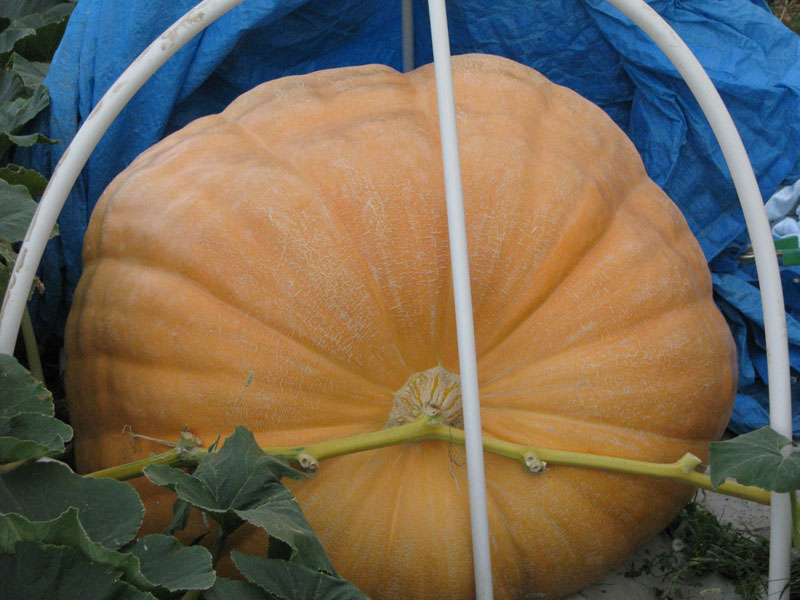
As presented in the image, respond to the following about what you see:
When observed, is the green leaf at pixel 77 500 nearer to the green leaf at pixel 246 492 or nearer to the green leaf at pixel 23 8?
the green leaf at pixel 246 492

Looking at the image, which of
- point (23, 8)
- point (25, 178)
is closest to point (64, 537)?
point (25, 178)

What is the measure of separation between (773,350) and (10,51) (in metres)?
1.80

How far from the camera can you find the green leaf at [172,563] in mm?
821

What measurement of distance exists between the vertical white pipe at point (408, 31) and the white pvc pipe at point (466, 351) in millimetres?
987

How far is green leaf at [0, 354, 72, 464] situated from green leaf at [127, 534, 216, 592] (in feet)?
0.46

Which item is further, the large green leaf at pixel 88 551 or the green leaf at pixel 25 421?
the green leaf at pixel 25 421

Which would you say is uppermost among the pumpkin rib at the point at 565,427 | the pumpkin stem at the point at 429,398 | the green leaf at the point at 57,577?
the green leaf at the point at 57,577

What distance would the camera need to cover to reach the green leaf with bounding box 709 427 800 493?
103 cm

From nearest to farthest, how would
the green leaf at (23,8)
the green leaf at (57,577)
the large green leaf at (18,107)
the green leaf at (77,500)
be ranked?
the green leaf at (57,577) → the green leaf at (77,500) → the large green leaf at (18,107) → the green leaf at (23,8)

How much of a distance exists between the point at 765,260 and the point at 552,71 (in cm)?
110

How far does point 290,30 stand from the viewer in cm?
197

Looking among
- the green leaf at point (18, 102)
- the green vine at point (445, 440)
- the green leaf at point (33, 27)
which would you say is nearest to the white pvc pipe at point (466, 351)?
the green vine at point (445, 440)

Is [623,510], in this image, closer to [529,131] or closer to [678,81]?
[529,131]

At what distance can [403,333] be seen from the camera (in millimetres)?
1210
